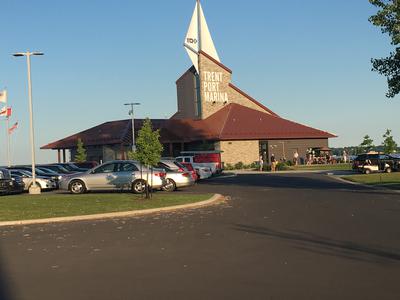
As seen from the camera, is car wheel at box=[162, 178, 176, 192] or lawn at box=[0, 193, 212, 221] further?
car wheel at box=[162, 178, 176, 192]

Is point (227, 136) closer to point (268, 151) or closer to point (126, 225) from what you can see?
point (268, 151)

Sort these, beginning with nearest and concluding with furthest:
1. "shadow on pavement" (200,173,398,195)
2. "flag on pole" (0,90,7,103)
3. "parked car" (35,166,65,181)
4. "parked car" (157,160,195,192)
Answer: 1. "shadow on pavement" (200,173,398,195)
2. "parked car" (157,160,195,192)
3. "parked car" (35,166,65,181)
4. "flag on pole" (0,90,7,103)

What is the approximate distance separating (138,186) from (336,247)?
14.8 m

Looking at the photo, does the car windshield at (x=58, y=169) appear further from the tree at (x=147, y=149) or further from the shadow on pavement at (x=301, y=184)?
the tree at (x=147, y=149)

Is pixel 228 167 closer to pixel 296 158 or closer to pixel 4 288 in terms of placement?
pixel 296 158

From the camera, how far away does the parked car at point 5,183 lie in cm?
2577

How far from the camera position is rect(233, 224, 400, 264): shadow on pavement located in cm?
841

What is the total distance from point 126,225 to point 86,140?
54253 millimetres

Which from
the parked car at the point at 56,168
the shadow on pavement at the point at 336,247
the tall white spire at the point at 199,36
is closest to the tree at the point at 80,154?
the tall white spire at the point at 199,36

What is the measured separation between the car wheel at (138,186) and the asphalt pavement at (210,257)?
8.35m

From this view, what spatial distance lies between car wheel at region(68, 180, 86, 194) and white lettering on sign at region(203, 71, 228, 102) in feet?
138

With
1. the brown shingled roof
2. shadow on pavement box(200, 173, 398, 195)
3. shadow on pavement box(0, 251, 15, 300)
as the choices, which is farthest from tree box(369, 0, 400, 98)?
the brown shingled roof

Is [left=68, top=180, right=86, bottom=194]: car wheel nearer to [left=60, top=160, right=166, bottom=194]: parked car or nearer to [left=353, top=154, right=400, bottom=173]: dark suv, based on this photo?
[left=60, top=160, right=166, bottom=194]: parked car

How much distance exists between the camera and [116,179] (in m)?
23.7
